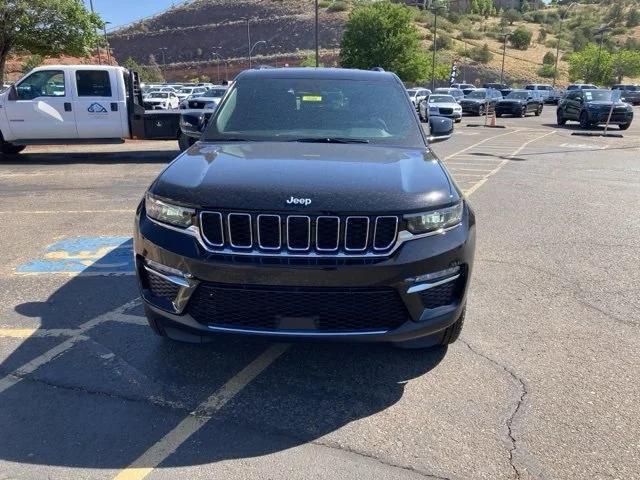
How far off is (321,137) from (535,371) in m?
2.14

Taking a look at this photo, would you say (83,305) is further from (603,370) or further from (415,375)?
(603,370)

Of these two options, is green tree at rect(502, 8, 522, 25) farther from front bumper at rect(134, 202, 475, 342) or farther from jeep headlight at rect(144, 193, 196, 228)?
jeep headlight at rect(144, 193, 196, 228)

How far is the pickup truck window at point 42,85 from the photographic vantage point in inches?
509

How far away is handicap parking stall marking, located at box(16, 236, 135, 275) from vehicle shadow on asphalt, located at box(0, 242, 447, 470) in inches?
47.2

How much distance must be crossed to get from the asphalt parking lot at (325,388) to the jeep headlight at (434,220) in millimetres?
862

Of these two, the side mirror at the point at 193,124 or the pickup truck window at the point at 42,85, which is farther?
the pickup truck window at the point at 42,85

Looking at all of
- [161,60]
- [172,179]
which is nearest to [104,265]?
[172,179]

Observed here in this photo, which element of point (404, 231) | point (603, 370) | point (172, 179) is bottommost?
point (603, 370)

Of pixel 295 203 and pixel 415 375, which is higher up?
pixel 295 203

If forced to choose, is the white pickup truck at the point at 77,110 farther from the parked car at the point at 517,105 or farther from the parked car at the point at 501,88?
the parked car at the point at 501,88

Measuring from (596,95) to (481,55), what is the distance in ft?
245

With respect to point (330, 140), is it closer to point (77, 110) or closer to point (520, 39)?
point (77, 110)

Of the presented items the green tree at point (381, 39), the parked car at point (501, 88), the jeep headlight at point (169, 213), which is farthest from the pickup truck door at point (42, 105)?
the green tree at point (381, 39)

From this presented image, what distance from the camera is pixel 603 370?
368 centimetres
